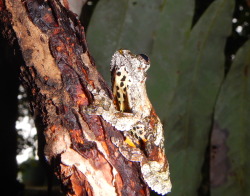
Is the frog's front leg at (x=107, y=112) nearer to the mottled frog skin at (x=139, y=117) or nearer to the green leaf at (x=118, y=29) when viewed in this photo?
the mottled frog skin at (x=139, y=117)

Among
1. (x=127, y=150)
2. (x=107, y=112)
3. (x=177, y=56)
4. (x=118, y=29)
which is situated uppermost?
(x=118, y=29)

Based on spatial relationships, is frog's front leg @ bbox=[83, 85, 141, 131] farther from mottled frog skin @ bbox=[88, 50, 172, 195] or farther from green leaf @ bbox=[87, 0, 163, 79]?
green leaf @ bbox=[87, 0, 163, 79]

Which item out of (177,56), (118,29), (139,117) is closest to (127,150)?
(139,117)

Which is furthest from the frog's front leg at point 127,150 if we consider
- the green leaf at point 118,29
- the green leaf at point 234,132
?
the green leaf at point 234,132

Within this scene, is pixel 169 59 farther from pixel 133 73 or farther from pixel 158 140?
pixel 158 140

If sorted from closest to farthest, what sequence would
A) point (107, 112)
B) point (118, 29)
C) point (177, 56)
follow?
1. point (107, 112)
2. point (118, 29)
3. point (177, 56)

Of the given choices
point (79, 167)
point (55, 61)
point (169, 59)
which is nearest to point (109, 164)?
point (79, 167)

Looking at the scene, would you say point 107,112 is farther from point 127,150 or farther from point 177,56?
point 177,56
